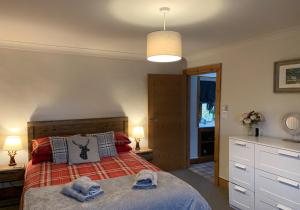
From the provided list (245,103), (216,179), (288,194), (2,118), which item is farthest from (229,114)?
(2,118)

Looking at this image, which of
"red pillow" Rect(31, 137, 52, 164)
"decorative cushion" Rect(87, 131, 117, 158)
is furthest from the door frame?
"red pillow" Rect(31, 137, 52, 164)

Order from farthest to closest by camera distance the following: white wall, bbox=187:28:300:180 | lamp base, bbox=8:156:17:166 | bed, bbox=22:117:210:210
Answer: lamp base, bbox=8:156:17:166
white wall, bbox=187:28:300:180
bed, bbox=22:117:210:210

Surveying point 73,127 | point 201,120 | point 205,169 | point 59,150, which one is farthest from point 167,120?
point 59,150

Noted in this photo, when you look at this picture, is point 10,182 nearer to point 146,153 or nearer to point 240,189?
point 146,153

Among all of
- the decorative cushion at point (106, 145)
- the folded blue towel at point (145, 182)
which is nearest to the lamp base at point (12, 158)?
the decorative cushion at point (106, 145)

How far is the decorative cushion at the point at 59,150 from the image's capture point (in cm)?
300

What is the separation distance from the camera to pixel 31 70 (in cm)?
348

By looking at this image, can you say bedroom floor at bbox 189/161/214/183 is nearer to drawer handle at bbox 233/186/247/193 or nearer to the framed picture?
drawer handle at bbox 233/186/247/193

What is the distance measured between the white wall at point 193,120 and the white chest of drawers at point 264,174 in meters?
2.00

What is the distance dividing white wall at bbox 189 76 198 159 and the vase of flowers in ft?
5.95

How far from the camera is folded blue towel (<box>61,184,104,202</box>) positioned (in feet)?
6.17

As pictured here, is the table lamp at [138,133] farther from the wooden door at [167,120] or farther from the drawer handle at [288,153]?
the drawer handle at [288,153]

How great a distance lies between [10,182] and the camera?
128 inches

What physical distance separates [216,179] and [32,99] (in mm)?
3139
